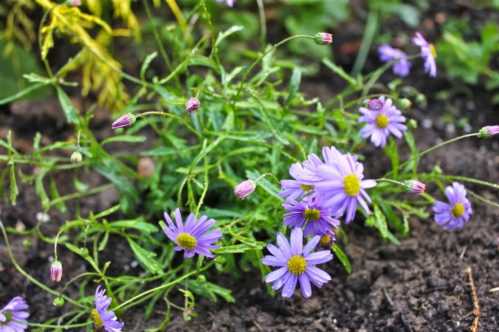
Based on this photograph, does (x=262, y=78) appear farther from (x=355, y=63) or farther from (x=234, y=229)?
(x=355, y=63)

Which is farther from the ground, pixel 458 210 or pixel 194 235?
pixel 194 235

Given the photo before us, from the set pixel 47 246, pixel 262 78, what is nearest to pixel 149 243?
pixel 47 246

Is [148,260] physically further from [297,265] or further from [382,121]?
[382,121]

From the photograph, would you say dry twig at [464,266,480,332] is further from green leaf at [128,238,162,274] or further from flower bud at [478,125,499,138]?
green leaf at [128,238,162,274]

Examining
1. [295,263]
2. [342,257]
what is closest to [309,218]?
[295,263]

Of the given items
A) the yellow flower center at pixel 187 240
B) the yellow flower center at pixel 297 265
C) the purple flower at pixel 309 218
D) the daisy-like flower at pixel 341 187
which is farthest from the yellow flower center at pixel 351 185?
the yellow flower center at pixel 187 240

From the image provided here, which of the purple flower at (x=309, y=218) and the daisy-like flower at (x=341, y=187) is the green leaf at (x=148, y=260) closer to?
the purple flower at (x=309, y=218)
